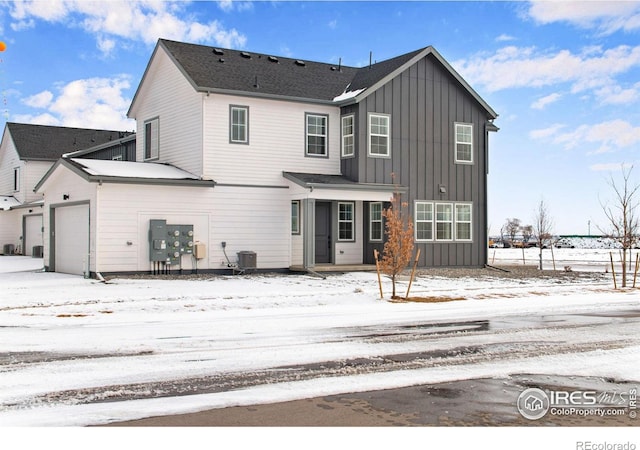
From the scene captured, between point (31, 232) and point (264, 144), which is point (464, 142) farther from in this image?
point (31, 232)

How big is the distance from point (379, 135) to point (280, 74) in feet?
14.2

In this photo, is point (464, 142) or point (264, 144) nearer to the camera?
point (264, 144)

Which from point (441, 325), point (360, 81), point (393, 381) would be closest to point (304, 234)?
point (360, 81)

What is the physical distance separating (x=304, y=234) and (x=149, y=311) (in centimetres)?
935

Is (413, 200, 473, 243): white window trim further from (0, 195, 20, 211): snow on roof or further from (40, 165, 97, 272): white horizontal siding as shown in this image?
(0, 195, 20, 211): snow on roof

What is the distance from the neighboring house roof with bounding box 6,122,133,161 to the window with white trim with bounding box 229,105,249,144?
2003 cm

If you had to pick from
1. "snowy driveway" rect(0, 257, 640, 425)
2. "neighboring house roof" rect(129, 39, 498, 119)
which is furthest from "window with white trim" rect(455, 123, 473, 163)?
"snowy driveway" rect(0, 257, 640, 425)

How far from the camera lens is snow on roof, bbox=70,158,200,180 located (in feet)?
68.3

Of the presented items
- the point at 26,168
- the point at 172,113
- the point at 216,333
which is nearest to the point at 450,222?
the point at 172,113

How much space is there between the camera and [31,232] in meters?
36.7

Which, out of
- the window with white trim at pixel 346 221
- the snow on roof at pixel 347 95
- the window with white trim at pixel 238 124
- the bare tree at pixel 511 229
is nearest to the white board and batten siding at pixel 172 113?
the window with white trim at pixel 238 124

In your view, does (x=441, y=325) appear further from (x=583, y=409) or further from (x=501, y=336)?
(x=583, y=409)

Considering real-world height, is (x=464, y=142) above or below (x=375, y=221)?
above
